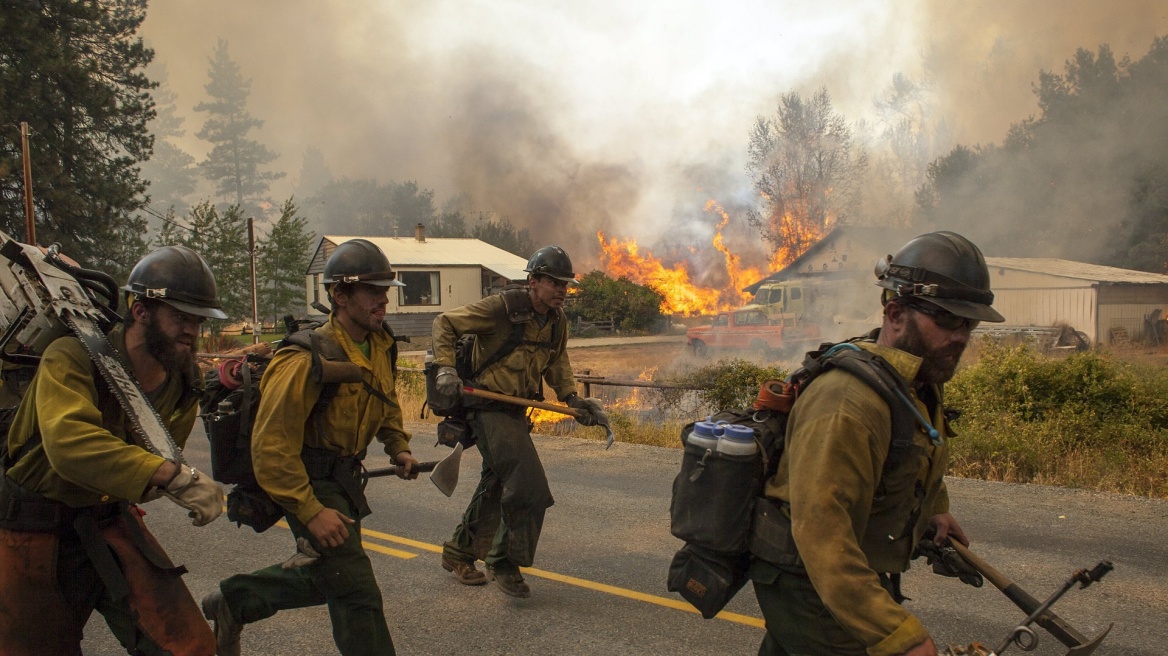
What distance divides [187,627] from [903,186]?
4168 centimetres

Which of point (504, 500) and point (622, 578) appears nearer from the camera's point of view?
point (504, 500)

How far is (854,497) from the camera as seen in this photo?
6.58 feet

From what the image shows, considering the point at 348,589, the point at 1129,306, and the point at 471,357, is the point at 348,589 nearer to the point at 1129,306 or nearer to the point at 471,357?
the point at 471,357

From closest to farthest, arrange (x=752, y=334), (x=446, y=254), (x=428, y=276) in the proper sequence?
(x=752, y=334) → (x=428, y=276) → (x=446, y=254)

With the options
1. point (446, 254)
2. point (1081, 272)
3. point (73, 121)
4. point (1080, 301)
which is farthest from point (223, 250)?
point (1081, 272)

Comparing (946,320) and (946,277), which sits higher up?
(946,277)

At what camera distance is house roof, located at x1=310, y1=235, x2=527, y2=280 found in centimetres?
3353

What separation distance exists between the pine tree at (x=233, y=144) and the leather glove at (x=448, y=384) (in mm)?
79508

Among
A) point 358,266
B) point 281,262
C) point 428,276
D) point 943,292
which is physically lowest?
point 943,292

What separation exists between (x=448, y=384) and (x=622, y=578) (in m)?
1.56

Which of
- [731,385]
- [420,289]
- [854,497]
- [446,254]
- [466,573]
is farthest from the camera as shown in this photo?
[446,254]

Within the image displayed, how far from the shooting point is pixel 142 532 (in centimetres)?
287

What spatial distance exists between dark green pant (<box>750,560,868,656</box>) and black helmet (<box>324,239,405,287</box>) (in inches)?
74.2

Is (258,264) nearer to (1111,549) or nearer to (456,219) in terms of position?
(456,219)
